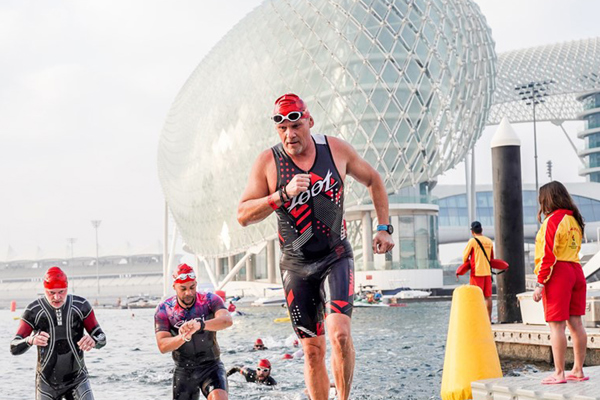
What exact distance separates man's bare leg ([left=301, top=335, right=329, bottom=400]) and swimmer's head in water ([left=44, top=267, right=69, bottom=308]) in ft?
7.44

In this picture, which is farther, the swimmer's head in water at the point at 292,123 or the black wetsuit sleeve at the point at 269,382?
the black wetsuit sleeve at the point at 269,382

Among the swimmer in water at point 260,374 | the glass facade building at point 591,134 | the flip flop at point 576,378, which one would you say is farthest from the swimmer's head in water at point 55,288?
the glass facade building at point 591,134

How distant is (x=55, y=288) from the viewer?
664 centimetres

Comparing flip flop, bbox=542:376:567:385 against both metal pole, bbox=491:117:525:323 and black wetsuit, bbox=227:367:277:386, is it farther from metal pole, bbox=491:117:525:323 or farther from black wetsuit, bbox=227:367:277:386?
metal pole, bbox=491:117:525:323

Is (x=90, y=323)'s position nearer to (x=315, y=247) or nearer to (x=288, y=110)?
(x=315, y=247)

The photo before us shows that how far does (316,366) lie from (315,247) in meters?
0.79

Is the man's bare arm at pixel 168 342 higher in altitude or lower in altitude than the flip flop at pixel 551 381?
higher

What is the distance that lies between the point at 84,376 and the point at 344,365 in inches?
105

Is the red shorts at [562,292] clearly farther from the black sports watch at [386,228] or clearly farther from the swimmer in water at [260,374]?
the swimmer in water at [260,374]

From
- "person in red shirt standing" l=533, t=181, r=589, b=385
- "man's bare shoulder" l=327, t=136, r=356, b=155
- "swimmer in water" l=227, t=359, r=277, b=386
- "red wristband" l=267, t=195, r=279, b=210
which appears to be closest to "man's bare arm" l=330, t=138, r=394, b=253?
"man's bare shoulder" l=327, t=136, r=356, b=155

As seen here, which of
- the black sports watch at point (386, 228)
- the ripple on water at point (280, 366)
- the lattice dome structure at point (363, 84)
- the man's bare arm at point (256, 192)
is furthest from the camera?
the lattice dome structure at point (363, 84)

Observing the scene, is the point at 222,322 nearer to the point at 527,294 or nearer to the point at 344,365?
the point at 344,365

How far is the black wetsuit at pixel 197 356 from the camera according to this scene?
6.57 metres

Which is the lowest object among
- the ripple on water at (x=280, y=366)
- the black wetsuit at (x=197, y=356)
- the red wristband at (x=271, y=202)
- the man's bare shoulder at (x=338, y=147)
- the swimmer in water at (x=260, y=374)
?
the ripple on water at (x=280, y=366)
